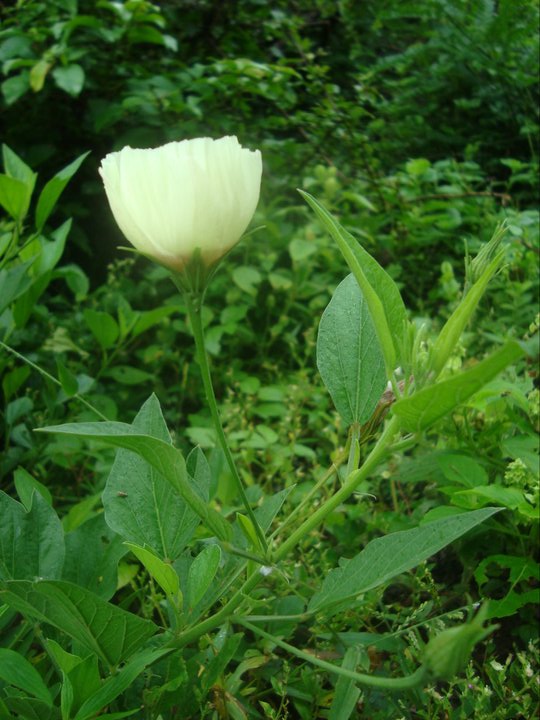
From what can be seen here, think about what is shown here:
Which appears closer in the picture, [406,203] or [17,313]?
[17,313]

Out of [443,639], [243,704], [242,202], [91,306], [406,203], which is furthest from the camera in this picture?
[406,203]

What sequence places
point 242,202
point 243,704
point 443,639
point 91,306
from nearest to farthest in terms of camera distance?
point 443,639, point 242,202, point 243,704, point 91,306

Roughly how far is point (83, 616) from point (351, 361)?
0.30 meters

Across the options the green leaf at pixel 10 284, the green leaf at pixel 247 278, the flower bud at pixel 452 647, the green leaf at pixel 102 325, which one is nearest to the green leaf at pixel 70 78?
the green leaf at pixel 247 278

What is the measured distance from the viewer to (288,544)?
0.59 m

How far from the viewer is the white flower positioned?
1.74 feet

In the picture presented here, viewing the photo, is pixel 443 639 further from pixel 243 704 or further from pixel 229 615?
pixel 243 704

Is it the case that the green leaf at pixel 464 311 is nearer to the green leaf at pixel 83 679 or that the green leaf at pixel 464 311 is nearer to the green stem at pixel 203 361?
the green stem at pixel 203 361

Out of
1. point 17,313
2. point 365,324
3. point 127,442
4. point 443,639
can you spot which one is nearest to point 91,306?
point 17,313

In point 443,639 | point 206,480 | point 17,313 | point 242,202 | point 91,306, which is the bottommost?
point 91,306

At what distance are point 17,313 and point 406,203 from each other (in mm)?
1371

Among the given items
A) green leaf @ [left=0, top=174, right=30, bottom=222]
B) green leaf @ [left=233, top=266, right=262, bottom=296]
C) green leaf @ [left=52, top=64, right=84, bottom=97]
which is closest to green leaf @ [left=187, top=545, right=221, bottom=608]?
green leaf @ [left=0, top=174, right=30, bottom=222]

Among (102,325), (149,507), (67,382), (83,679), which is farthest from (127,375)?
(83,679)

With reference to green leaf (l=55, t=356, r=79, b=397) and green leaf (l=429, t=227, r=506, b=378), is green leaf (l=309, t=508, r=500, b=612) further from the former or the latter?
green leaf (l=55, t=356, r=79, b=397)
